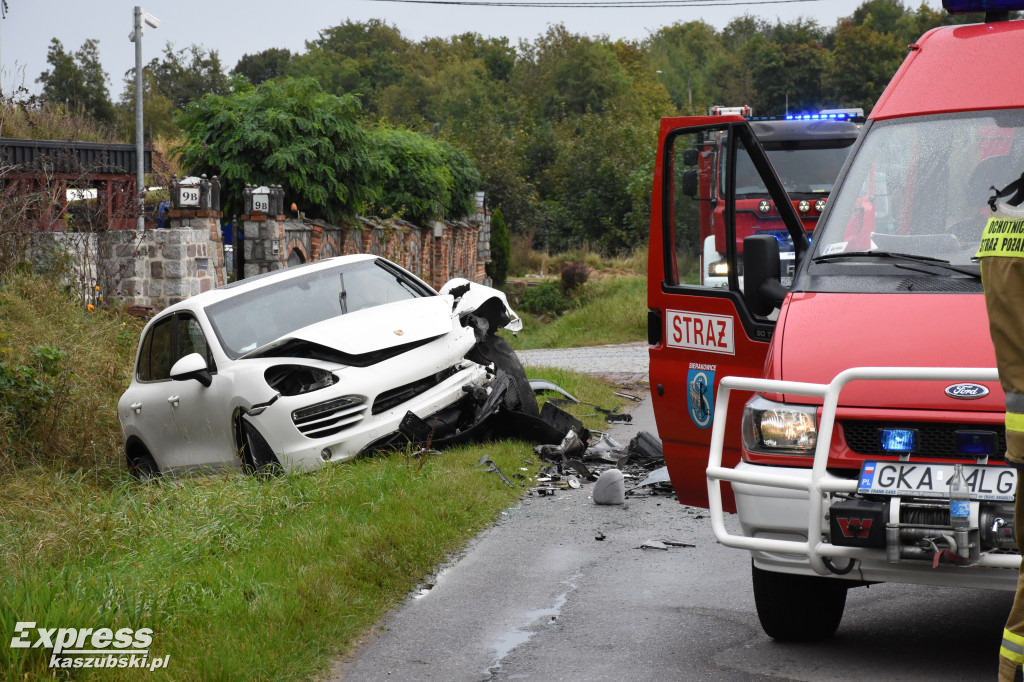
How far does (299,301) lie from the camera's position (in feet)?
30.0

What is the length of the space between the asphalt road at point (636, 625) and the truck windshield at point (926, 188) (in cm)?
159

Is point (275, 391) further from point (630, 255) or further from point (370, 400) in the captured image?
point (630, 255)

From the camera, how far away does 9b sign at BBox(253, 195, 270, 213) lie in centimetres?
1750

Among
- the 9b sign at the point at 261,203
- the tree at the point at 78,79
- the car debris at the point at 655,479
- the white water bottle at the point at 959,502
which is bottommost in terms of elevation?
the car debris at the point at 655,479

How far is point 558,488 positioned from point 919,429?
4.44 m

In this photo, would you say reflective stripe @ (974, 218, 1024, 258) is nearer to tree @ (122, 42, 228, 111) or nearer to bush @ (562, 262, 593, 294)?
bush @ (562, 262, 593, 294)

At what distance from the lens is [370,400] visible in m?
8.23

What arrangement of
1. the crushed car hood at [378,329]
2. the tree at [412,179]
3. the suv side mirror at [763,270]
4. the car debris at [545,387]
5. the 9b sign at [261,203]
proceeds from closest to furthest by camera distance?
the suv side mirror at [763,270], the crushed car hood at [378,329], the car debris at [545,387], the 9b sign at [261,203], the tree at [412,179]

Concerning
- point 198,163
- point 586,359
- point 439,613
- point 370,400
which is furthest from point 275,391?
point 198,163

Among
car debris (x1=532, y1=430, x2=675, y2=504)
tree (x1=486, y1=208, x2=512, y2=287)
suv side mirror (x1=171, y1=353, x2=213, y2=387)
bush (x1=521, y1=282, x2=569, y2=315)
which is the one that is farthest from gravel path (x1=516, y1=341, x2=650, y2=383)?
tree (x1=486, y1=208, x2=512, y2=287)

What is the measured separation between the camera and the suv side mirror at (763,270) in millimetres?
5113

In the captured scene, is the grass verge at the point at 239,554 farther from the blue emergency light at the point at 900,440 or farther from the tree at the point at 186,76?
the tree at the point at 186,76

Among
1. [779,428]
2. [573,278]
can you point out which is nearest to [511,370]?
[779,428]

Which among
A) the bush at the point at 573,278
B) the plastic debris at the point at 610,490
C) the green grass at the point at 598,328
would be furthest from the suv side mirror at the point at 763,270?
the bush at the point at 573,278
